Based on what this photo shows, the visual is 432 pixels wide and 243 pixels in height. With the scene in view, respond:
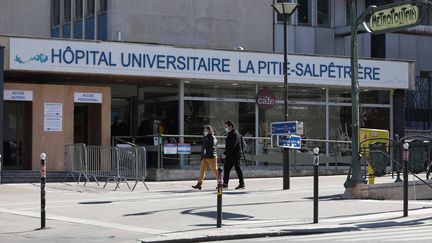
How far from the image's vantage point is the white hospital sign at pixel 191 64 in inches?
914

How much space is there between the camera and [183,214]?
14484 mm

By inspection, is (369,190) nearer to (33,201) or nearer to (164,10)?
(33,201)

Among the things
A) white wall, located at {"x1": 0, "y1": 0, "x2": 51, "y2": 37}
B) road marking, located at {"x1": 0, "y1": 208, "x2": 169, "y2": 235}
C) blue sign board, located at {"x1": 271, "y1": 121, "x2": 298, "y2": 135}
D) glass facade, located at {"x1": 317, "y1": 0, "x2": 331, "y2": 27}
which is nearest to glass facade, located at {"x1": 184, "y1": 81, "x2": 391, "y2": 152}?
glass facade, located at {"x1": 317, "y1": 0, "x2": 331, "y2": 27}

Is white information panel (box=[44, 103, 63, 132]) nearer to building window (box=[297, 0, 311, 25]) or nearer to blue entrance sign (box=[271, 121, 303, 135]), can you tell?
blue entrance sign (box=[271, 121, 303, 135])

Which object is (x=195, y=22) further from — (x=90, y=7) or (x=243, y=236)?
(x=243, y=236)

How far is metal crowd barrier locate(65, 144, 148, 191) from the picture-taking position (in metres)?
20.0

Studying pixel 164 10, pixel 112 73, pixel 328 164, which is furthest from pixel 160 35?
pixel 328 164

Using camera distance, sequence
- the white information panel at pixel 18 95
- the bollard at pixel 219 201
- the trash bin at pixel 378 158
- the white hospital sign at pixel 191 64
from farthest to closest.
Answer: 1. the white hospital sign at pixel 191 64
2. the white information panel at pixel 18 95
3. the trash bin at pixel 378 158
4. the bollard at pixel 219 201

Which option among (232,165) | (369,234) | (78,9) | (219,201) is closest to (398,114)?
(232,165)

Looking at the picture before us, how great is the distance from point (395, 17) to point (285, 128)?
155 inches

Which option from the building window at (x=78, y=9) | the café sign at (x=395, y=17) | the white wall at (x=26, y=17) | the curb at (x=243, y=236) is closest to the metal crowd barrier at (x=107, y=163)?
the café sign at (x=395, y=17)

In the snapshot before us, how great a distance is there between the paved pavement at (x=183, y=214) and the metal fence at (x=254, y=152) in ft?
12.6

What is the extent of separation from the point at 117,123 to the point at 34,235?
16361 millimetres

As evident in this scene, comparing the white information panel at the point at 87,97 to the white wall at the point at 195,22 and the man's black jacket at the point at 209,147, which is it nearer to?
the man's black jacket at the point at 209,147
